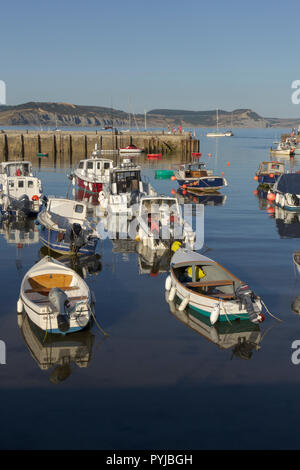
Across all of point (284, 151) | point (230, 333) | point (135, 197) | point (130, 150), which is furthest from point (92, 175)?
point (284, 151)

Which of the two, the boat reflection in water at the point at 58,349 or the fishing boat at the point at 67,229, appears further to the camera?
the fishing boat at the point at 67,229

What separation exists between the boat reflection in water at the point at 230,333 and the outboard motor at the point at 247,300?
0.53 m

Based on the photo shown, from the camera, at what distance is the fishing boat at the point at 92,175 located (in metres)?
43.4

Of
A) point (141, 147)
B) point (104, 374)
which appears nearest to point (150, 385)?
point (104, 374)

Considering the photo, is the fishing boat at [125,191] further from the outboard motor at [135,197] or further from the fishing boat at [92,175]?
the fishing boat at [92,175]

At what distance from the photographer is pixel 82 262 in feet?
82.0

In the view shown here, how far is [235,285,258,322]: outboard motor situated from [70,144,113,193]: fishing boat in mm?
27383

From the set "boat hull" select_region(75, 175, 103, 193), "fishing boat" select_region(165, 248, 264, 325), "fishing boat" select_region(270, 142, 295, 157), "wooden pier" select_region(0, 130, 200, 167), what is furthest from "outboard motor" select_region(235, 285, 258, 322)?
"fishing boat" select_region(270, 142, 295, 157)

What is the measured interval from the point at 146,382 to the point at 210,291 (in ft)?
20.3

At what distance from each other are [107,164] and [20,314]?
29432 millimetres

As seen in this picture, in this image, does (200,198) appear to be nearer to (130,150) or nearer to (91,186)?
(91,186)

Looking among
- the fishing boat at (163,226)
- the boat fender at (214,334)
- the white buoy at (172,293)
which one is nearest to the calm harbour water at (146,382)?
the boat fender at (214,334)
